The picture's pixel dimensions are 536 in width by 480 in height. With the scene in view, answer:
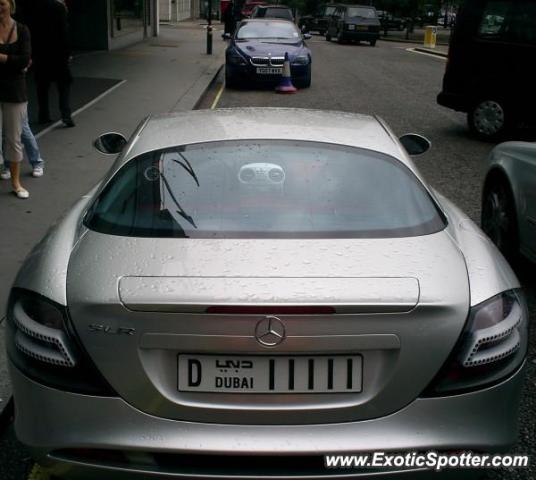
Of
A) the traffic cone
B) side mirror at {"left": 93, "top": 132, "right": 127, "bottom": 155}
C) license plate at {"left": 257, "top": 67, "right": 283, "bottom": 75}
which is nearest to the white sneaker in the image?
side mirror at {"left": 93, "top": 132, "right": 127, "bottom": 155}

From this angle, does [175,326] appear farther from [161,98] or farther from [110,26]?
[110,26]

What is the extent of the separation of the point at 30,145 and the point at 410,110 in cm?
885

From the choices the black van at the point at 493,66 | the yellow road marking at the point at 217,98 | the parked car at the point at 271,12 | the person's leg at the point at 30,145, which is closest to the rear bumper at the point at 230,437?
the person's leg at the point at 30,145

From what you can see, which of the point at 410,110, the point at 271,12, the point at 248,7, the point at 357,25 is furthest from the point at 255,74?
the point at 248,7

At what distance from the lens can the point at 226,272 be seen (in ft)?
8.25

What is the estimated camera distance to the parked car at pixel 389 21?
170 ft

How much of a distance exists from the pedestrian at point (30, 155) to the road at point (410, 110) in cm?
420

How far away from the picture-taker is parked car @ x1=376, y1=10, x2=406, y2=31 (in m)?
51.8

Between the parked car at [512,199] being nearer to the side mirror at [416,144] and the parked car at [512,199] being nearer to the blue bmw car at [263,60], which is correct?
the side mirror at [416,144]

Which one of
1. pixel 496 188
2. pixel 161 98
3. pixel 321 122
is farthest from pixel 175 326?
pixel 161 98

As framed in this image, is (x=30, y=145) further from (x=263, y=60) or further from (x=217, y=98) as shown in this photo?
→ (x=263, y=60)

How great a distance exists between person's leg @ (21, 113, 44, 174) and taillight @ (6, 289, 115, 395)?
200 inches

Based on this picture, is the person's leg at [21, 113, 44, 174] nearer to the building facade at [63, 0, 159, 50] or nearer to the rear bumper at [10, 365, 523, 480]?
the rear bumper at [10, 365, 523, 480]

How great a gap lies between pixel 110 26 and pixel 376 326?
80.2 ft
